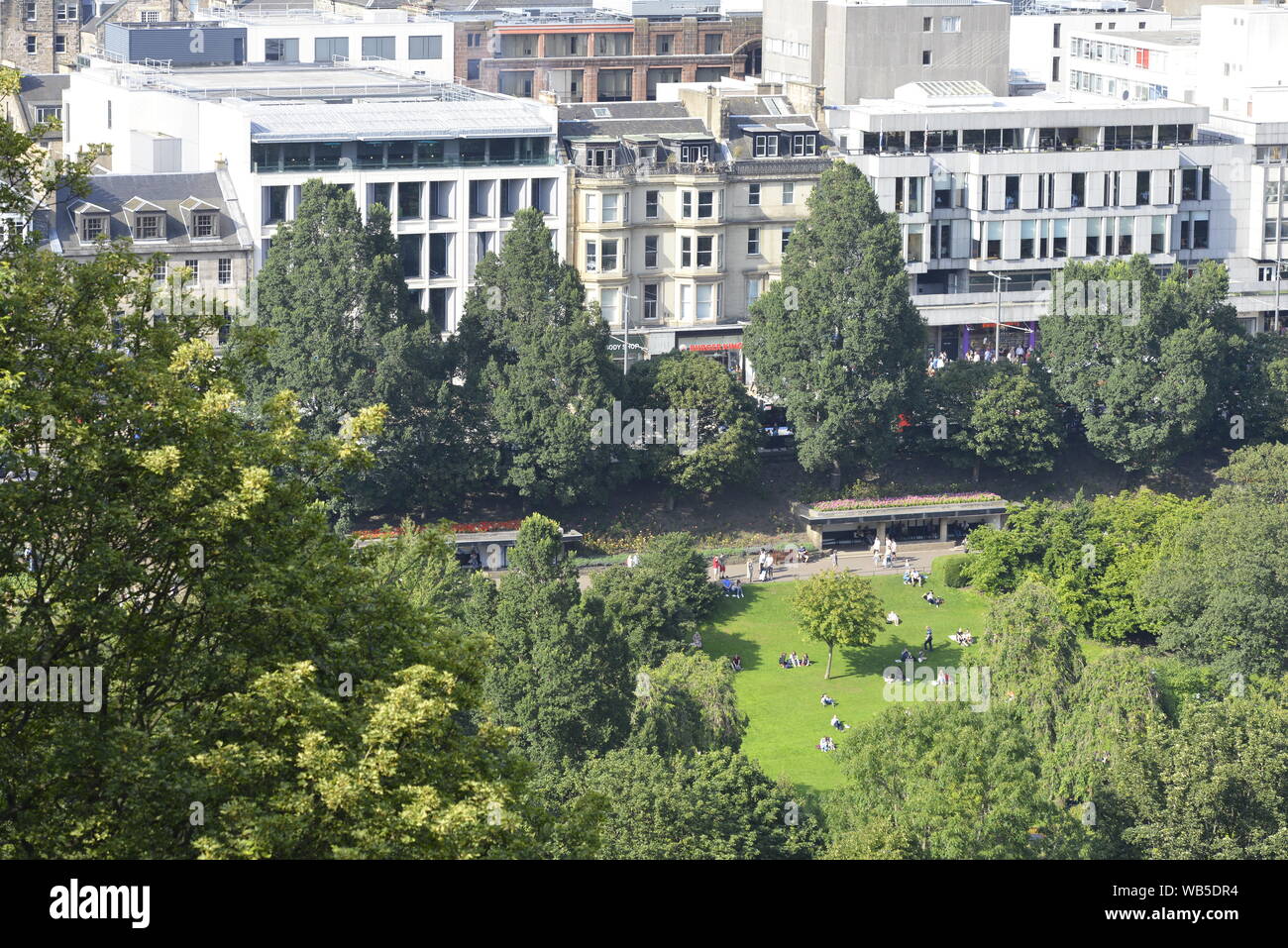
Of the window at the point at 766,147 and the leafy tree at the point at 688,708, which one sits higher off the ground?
the window at the point at 766,147

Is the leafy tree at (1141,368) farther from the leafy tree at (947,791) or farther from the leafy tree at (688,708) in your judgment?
the leafy tree at (947,791)

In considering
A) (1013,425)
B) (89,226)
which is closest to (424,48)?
(89,226)

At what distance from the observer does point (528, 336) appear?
116m

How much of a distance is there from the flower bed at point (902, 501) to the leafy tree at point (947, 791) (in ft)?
143

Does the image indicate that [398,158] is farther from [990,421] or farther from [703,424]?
[990,421]

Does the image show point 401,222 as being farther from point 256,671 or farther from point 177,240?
point 256,671

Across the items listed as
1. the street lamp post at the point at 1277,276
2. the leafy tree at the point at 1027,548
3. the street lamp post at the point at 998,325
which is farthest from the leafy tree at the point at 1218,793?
the street lamp post at the point at 1277,276

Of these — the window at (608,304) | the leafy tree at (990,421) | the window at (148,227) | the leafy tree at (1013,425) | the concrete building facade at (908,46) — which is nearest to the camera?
the leafy tree at (1013,425)

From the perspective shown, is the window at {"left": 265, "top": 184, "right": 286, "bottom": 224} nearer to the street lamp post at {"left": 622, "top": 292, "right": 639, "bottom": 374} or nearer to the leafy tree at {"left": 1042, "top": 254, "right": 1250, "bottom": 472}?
the street lamp post at {"left": 622, "top": 292, "right": 639, "bottom": 374}

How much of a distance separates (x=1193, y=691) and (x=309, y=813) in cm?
6591

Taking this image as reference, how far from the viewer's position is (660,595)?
4117 inches

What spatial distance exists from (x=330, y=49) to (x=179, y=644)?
13456 centimetres

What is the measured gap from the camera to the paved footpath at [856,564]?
4532 inches
